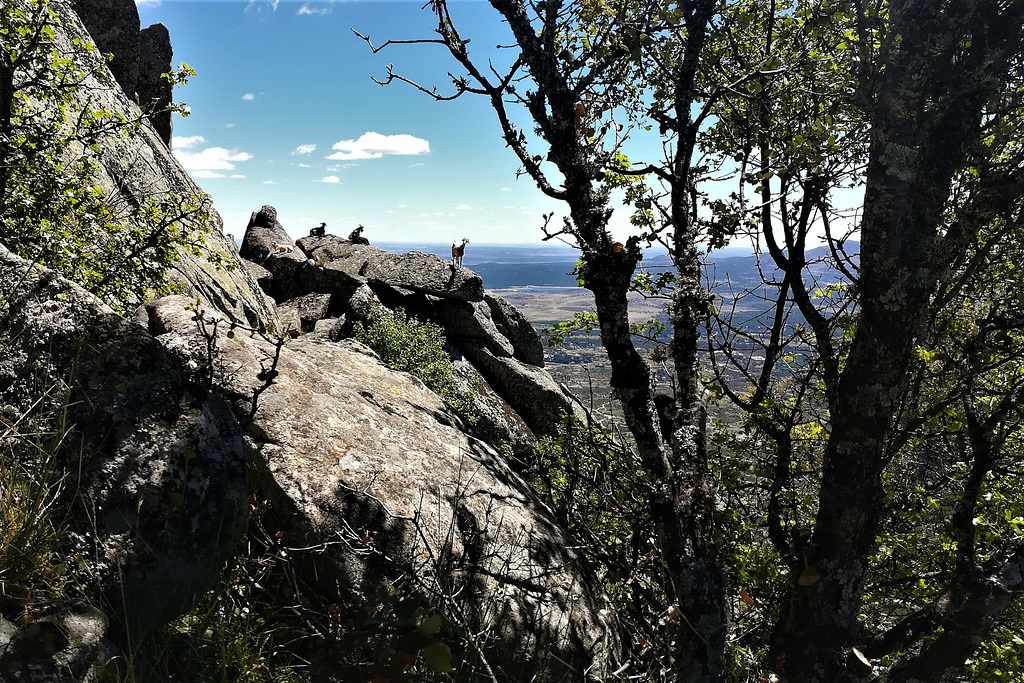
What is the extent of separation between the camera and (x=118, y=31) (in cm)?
2500

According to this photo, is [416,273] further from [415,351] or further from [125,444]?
[125,444]

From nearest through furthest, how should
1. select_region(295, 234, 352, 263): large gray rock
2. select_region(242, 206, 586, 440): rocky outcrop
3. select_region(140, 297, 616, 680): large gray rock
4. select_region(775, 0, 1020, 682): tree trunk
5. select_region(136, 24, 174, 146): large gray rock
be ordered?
select_region(140, 297, 616, 680): large gray rock < select_region(775, 0, 1020, 682): tree trunk < select_region(242, 206, 586, 440): rocky outcrop < select_region(136, 24, 174, 146): large gray rock < select_region(295, 234, 352, 263): large gray rock

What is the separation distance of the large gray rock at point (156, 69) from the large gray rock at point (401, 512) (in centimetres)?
2591

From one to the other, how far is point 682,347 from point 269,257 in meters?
26.8

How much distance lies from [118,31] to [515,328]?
2315 centimetres

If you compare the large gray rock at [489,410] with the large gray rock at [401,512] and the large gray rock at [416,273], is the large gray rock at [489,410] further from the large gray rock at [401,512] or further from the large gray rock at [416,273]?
the large gray rock at [401,512]

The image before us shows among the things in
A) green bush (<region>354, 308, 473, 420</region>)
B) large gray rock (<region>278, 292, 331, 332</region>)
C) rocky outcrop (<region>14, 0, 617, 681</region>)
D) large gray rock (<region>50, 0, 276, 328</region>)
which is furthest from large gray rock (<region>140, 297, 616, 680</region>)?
large gray rock (<region>278, 292, 331, 332</region>)

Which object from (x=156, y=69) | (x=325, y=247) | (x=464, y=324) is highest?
(x=156, y=69)

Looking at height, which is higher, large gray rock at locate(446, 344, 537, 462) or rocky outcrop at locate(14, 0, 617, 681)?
rocky outcrop at locate(14, 0, 617, 681)

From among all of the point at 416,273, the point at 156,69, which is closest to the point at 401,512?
the point at 416,273

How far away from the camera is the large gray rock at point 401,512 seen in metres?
4.44

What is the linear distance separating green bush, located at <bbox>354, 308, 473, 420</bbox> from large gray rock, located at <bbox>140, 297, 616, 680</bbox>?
450 inches

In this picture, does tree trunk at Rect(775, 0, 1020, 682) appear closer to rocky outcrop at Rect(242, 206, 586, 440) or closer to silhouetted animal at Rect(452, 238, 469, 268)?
rocky outcrop at Rect(242, 206, 586, 440)

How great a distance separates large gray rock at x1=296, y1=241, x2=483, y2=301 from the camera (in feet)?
84.1
